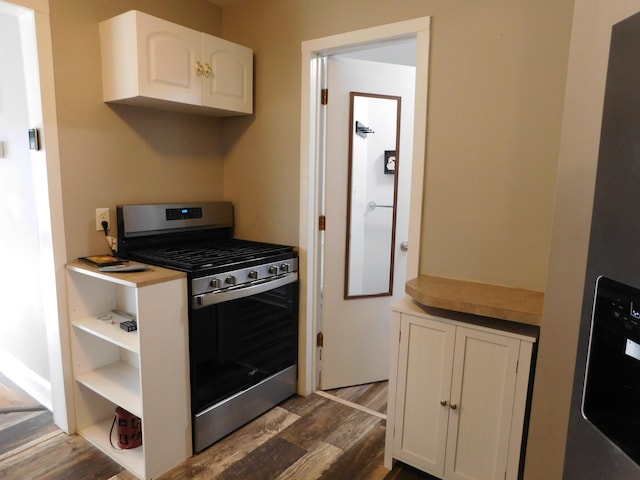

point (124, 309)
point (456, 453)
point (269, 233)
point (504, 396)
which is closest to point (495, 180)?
point (504, 396)

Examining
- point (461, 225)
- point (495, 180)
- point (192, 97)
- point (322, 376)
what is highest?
point (192, 97)

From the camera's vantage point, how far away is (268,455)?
205cm

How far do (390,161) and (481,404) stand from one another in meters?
1.56

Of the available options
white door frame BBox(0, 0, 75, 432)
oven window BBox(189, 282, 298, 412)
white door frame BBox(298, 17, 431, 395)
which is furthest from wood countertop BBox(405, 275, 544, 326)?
white door frame BBox(0, 0, 75, 432)

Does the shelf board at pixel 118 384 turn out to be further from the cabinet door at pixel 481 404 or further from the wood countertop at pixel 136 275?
the cabinet door at pixel 481 404

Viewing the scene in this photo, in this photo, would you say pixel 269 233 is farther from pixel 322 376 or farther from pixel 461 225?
pixel 461 225

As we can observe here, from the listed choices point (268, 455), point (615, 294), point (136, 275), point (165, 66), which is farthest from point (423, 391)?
point (165, 66)

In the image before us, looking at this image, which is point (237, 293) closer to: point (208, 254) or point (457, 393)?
point (208, 254)

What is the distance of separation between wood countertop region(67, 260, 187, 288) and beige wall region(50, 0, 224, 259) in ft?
0.57

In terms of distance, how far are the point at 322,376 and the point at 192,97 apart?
187cm

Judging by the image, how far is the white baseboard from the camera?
95.7 inches

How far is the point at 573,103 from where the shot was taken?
1120mm

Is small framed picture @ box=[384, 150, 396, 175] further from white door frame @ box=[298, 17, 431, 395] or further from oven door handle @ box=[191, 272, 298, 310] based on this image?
oven door handle @ box=[191, 272, 298, 310]

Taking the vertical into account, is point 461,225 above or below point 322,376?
above
